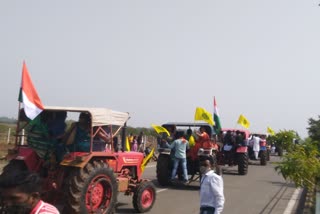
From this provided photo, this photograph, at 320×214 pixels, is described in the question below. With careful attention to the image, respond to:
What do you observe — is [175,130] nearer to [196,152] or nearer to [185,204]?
[196,152]

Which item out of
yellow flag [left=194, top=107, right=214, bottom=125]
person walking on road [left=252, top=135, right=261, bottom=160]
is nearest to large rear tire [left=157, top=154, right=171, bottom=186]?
yellow flag [left=194, top=107, right=214, bottom=125]

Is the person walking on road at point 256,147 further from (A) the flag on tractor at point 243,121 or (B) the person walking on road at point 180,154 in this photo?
(B) the person walking on road at point 180,154

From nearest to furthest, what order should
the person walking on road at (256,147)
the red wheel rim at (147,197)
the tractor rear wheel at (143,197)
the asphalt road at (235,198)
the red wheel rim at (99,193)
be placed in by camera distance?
the red wheel rim at (99,193), the tractor rear wheel at (143,197), the red wheel rim at (147,197), the asphalt road at (235,198), the person walking on road at (256,147)

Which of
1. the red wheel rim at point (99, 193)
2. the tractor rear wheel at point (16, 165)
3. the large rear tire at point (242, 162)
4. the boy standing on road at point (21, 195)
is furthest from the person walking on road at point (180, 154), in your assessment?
the boy standing on road at point (21, 195)

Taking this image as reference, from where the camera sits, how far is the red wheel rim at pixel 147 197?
920 centimetres

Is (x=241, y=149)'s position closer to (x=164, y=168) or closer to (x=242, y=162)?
(x=242, y=162)

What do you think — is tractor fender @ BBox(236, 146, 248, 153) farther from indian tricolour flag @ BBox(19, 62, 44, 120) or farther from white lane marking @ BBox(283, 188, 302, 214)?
indian tricolour flag @ BBox(19, 62, 44, 120)

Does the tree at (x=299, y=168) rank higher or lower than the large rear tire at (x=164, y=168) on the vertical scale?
higher

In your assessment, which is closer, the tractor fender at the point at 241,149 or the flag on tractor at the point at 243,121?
the tractor fender at the point at 241,149

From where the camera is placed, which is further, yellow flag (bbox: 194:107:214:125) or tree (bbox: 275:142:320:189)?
yellow flag (bbox: 194:107:214:125)

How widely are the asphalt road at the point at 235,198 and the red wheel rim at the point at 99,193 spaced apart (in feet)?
4.16

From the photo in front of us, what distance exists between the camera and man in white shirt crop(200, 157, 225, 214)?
5445 mm

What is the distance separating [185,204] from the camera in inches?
412

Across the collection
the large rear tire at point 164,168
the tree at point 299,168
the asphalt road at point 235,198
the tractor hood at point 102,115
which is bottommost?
the asphalt road at point 235,198
